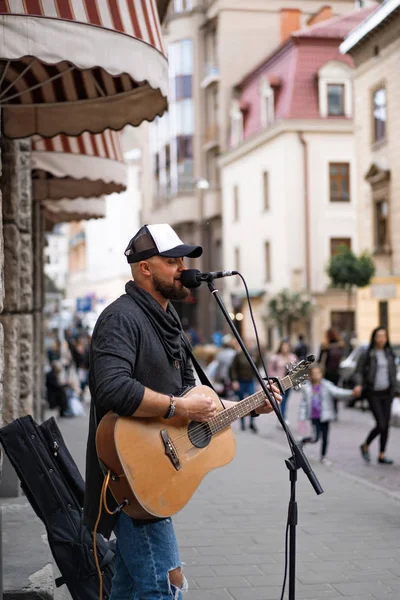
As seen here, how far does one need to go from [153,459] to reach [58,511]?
1.21 m

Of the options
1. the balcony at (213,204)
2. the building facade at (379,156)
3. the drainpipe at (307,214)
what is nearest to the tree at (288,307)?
the drainpipe at (307,214)

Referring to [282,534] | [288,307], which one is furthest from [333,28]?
[282,534]

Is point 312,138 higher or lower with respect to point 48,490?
higher

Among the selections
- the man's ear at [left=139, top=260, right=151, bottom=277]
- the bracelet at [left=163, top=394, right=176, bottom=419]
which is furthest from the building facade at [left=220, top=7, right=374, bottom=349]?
the bracelet at [left=163, top=394, right=176, bottom=419]

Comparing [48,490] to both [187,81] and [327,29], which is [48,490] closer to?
[327,29]

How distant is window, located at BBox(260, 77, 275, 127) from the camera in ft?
140

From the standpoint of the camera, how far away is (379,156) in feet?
107

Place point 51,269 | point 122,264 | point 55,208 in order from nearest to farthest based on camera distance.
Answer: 1. point 55,208
2. point 122,264
3. point 51,269

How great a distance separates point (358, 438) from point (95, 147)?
26.8ft

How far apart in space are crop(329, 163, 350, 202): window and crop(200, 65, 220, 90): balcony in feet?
29.7

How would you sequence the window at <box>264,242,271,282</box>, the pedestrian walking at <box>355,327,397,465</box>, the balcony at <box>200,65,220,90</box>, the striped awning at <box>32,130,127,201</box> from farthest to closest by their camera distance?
the balcony at <box>200,65,220,90</box> < the window at <box>264,242,271,282</box> < the pedestrian walking at <box>355,327,397,465</box> < the striped awning at <box>32,130,127,201</box>

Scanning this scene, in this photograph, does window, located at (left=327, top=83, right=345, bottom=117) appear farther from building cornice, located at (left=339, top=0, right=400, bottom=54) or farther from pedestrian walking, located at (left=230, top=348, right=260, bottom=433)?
pedestrian walking, located at (left=230, top=348, right=260, bottom=433)

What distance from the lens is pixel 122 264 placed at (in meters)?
64.2

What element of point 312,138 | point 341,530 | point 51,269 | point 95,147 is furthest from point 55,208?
point 51,269
